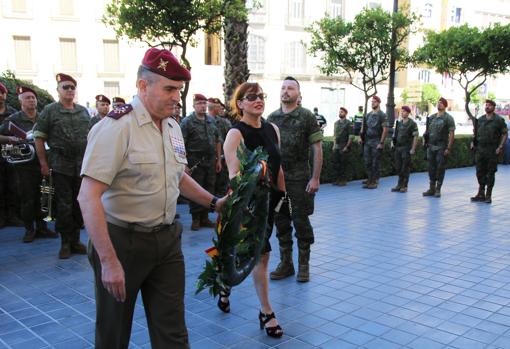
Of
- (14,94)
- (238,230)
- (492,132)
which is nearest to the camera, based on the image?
(238,230)

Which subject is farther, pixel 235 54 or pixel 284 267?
pixel 235 54

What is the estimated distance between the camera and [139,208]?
8.34ft

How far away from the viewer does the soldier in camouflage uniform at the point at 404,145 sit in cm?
1145

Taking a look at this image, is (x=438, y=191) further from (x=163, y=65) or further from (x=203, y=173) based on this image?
(x=163, y=65)

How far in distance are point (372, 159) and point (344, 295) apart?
25.2 ft

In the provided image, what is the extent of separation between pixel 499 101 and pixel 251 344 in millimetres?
64615

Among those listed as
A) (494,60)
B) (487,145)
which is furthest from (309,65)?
(487,145)

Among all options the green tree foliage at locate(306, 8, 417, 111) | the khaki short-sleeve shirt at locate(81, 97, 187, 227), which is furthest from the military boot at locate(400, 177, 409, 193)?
the khaki short-sleeve shirt at locate(81, 97, 187, 227)

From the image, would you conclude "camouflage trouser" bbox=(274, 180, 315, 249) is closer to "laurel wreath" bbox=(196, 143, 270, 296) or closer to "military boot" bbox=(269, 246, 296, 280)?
"military boot" bbox=(269, 246, 296, 280)

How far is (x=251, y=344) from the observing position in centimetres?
379

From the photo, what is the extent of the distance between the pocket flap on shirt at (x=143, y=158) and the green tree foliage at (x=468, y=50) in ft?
45.1

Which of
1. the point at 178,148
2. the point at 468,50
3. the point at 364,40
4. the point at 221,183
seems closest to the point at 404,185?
the point at 221,183

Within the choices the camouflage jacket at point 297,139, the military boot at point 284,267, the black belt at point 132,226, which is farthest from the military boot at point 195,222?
the black belt at point 132,226

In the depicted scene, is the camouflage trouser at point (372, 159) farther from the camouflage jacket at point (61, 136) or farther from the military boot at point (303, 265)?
the camouflage jacket at point (61, 136)
